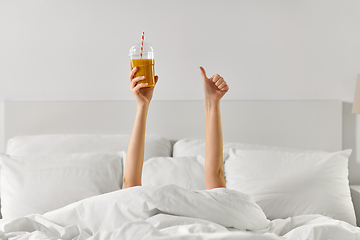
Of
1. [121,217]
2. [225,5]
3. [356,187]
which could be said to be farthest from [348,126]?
[121,217]

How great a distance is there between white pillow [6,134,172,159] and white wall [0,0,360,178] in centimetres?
32

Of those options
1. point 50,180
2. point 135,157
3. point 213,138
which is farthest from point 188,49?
point 50,180

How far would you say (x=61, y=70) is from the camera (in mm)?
2439

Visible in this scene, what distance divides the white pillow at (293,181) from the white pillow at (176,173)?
0.20m

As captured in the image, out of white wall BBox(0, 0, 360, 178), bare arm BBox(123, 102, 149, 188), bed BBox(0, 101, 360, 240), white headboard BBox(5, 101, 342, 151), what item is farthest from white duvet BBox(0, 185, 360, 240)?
white wall BBox(0, 0, 360, 178)

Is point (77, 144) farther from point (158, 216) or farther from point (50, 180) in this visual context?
point (158, 216)

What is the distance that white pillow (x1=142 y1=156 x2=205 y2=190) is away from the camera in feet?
6.29

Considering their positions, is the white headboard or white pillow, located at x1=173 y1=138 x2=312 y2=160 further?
the white headboard

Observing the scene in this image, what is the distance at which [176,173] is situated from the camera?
6.37ft

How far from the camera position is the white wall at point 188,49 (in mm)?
2432

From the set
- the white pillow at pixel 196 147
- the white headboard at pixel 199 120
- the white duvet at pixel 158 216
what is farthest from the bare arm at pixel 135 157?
the white headboard at pixel 199 120

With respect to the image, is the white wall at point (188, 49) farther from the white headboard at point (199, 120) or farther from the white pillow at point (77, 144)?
the white pillow at point (77, 144)

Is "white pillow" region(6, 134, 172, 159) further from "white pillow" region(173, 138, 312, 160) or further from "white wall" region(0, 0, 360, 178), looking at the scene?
"white wall" region(0, 0, 360, 178)

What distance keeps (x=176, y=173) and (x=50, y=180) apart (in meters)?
0.70
